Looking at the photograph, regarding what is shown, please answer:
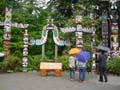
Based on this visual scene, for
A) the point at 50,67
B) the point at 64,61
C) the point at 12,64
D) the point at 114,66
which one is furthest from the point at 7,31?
the point at 114,66

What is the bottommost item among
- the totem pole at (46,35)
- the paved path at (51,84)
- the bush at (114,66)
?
the paved path at (51,84)

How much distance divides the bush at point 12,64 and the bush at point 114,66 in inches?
187

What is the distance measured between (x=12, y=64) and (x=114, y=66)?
5287 millimetres

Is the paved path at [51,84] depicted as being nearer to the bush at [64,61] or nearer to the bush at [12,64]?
the bush at [12,64]

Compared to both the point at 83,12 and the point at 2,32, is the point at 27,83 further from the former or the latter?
the point at 83,12

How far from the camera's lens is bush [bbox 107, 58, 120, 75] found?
19489 mm

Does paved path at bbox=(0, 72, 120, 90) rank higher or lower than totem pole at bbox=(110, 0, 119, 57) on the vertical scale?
Result: lower

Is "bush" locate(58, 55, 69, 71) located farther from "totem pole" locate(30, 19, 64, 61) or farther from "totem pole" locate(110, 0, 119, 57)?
"totem pole" locate(110, 0, 119, 57)

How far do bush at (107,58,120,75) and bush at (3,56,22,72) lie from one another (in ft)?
15.6

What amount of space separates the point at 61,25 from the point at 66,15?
309cm

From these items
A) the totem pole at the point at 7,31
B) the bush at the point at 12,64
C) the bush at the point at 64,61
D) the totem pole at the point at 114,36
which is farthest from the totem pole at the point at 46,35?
the totem pole at the point at 114,36

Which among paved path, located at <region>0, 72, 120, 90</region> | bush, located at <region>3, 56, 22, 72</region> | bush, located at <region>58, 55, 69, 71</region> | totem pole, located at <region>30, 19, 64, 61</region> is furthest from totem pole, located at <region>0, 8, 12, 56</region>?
paved path, located at <region>0, 72, 120, 90</region>

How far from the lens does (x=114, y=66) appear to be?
19.7 meters

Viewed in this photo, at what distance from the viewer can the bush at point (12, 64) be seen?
781 inches
